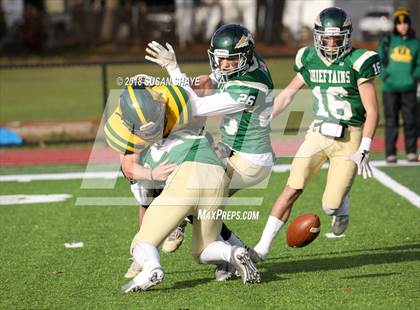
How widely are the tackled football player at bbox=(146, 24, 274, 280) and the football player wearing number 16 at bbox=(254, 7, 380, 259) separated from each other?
0.42m

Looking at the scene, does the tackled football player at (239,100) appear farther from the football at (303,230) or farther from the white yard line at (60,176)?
the white yard line at (60,176)

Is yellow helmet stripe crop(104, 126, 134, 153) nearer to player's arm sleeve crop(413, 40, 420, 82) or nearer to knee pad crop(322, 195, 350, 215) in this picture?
knee pad crop(322, 195, 350, 215)

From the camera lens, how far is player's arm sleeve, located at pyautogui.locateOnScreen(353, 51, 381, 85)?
6.61m

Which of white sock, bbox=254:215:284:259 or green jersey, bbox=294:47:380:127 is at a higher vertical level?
green jersey, bbox=294:47:380:127

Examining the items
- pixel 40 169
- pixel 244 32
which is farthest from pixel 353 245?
pixel 40 169

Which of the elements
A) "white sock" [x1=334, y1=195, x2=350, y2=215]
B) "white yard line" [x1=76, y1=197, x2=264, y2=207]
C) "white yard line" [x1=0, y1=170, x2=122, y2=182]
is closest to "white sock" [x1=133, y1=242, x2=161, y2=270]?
"white sock" [x1=334, y1=195, x2=350, y2=215]

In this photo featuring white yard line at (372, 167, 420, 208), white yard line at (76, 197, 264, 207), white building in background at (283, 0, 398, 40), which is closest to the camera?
white yard line at (372, 167, 420, 208)

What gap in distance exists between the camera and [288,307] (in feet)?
18.0

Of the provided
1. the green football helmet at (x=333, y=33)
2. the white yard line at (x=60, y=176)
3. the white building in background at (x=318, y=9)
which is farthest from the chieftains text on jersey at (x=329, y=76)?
the white building in background at (x=318, y=9)

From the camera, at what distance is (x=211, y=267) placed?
6699 millimetres

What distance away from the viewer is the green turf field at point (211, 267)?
5.71 m

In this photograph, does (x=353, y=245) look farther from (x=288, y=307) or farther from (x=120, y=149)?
(x=120, y=149)

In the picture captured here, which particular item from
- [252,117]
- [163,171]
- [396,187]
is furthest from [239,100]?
[396,187]

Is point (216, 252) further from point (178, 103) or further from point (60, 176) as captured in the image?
point (60, 176)
